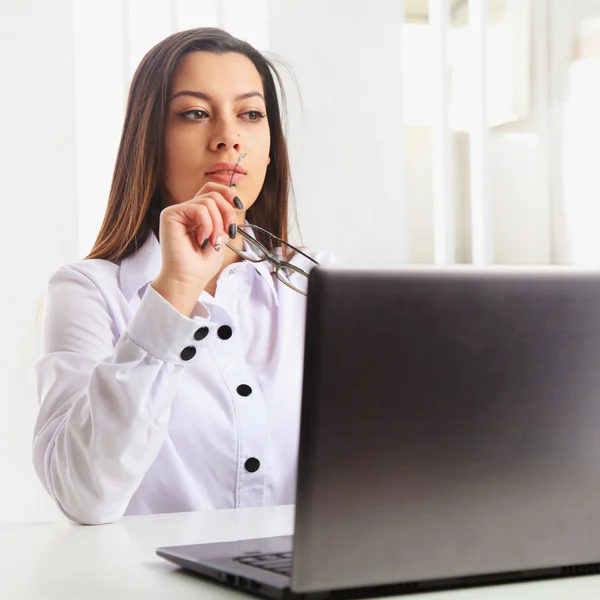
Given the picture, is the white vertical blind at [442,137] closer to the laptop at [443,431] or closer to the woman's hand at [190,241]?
the woman's hand at [190,241]

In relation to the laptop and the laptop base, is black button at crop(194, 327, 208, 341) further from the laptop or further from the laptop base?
the laptop

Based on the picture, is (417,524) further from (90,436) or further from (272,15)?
(272,15)

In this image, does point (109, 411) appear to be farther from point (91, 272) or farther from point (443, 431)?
point (443, 431)

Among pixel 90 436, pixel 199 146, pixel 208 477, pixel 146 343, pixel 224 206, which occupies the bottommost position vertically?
pixel 208 477

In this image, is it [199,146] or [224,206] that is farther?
[199,146]

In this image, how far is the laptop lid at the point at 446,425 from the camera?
65 centimetres

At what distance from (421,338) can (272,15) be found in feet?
8.01

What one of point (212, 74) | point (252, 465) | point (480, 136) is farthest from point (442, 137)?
point (252, 465)

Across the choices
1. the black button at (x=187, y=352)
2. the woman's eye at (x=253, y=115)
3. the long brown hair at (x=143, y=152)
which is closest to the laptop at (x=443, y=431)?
the black button at (x=187, y=352)

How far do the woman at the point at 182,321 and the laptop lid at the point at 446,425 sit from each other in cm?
36

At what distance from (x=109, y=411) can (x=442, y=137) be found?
2138 mm

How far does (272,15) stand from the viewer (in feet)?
9.63

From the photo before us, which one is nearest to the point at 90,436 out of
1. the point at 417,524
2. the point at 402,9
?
the point at 417,524

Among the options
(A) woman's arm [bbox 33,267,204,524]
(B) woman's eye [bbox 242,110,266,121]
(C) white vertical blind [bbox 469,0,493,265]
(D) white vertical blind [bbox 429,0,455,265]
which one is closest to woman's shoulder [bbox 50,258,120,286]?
(A) woman's arm [bbox 33,267,204,524]
